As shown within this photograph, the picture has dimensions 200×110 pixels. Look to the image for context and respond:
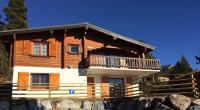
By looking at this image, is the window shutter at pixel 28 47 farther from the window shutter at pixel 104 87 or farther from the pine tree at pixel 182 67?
the pine tree at pixel 182 67

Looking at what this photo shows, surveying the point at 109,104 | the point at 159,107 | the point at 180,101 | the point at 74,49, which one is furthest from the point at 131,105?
the point at 74,49

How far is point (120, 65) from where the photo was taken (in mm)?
28344

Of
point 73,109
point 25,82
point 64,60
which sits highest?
point 64,60

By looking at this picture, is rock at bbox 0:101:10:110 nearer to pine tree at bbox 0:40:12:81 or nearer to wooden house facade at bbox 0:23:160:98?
wooden house facade at bbox 0:23:160:98

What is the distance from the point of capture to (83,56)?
94.3 ft

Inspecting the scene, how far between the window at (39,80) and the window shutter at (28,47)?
200cm

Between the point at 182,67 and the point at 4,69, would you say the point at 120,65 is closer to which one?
the point at 182,67

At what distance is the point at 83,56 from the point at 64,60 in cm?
185

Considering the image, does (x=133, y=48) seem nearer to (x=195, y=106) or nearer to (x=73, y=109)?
(x=73, y=109)

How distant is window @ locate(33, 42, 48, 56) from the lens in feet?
90.3

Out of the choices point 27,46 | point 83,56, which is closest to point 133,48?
point 83,56

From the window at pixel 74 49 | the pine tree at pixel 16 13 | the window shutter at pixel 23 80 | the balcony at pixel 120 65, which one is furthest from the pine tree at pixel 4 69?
the balcony at pixel 120 65

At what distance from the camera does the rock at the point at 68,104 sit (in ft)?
77.2

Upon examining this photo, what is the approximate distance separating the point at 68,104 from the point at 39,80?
4.17 m
